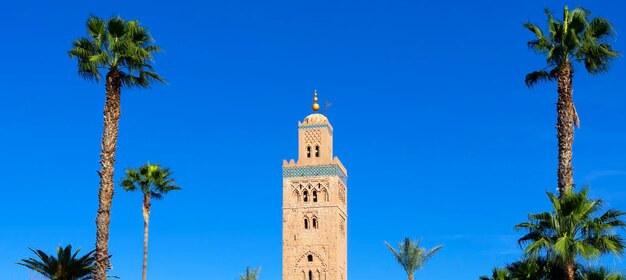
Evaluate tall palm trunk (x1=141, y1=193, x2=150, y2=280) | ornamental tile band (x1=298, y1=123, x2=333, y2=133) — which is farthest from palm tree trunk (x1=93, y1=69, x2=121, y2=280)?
ornamental tile band (x1=298, y1=123, x2=333, y2=133)

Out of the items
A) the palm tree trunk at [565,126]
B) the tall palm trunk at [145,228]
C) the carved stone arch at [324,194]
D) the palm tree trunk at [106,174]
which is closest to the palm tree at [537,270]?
the palm tree trunk at [565,126]

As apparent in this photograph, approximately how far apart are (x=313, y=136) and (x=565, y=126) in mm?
36876

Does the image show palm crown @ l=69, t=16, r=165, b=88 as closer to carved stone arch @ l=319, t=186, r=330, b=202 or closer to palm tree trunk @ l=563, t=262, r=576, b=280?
palm tree trunk @ l=563, t=262, r=576, b=280

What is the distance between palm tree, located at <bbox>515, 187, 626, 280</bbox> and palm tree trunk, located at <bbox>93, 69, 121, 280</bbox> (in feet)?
33.0

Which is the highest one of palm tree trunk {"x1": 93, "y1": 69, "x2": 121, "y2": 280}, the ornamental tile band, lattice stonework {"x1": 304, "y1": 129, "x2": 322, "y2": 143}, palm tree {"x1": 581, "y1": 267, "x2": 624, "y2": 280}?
the ornamental tile band

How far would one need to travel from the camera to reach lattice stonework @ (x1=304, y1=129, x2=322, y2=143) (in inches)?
2393

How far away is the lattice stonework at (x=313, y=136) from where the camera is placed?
60781mm

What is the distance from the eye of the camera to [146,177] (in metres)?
44.5

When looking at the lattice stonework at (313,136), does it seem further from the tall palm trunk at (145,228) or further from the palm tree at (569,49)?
the palm tree at (569,49)

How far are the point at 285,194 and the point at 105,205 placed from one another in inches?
1435

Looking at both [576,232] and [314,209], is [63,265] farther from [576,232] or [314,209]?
[314,209]

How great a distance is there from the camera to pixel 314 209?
5931 centimetres

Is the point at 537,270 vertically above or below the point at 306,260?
below

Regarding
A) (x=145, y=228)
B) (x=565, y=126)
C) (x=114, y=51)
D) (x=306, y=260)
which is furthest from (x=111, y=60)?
(x=306, y=260)
